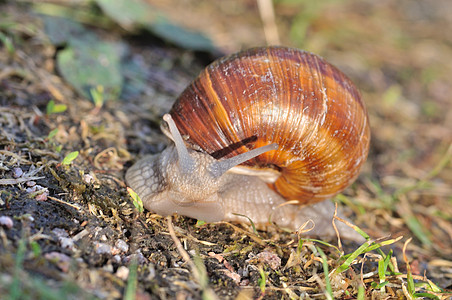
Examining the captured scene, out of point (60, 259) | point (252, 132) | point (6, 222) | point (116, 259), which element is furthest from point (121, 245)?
point (252, 132)

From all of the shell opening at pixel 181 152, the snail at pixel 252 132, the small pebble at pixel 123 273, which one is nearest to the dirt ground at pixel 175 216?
the small pebble at pixel 123 273

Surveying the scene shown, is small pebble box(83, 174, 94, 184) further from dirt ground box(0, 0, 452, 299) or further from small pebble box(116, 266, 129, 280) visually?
small pebble box(116, 266, 129, 280)

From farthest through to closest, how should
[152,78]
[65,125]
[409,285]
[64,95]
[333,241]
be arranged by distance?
[152,78]
[64,95]
[65,125]
[333,241]
[409,285]

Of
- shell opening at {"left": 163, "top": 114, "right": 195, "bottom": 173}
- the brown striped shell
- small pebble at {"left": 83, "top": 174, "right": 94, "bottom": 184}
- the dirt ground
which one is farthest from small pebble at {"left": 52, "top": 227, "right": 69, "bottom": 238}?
the brown striped shell

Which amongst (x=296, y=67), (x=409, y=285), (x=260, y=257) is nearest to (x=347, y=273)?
(x=409, y=285)

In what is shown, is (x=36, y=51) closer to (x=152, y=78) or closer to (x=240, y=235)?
(x=152, y=78)

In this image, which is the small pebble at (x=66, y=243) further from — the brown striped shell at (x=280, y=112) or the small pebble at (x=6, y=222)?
the brown striped shell at (x=280, y=112)

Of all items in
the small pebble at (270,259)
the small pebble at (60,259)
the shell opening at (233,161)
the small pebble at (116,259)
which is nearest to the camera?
the small pebble at (60,259)
